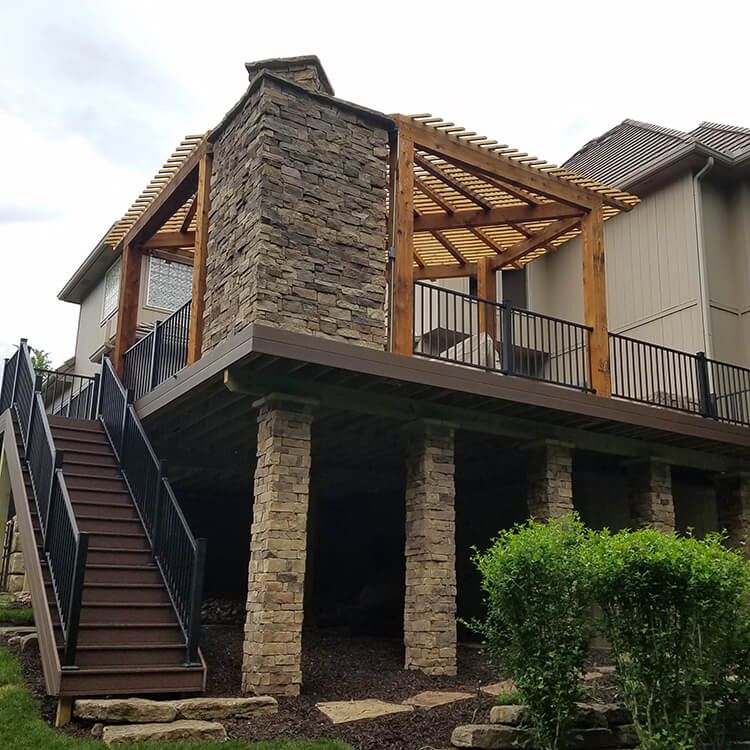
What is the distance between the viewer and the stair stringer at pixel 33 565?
7.54 metres

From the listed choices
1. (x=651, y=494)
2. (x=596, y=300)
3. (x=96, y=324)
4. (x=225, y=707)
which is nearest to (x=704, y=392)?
(x=651, y=494)

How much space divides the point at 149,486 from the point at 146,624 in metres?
2.07

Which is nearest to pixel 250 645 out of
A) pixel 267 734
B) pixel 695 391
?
pixel 267 734

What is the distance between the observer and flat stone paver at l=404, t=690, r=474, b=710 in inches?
325

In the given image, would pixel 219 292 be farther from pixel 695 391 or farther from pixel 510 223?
pixel 695 391

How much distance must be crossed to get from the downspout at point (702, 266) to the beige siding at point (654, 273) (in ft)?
0.31

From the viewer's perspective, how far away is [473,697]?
27.9 ft

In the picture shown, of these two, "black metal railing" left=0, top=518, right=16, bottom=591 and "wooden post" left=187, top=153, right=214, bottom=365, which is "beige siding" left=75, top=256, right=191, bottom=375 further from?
"wooden post" left=187, top=153, right=214, bottom=365

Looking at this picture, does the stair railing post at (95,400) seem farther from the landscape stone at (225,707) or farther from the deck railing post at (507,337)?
the landscape stone at (225,707)

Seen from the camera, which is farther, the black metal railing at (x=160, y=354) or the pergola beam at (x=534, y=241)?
the pergola beam at (x=534, y=241)

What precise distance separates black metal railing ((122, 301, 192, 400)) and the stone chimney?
121 inches

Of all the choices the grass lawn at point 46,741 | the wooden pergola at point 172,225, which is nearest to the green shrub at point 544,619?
the grass lawn at point 46,741

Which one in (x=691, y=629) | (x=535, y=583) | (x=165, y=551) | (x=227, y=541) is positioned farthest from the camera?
(x=227, y=541)

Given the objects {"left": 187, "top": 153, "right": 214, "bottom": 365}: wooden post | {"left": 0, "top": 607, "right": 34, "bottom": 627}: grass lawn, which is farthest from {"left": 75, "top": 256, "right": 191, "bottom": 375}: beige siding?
{"left": 187, "top": 153, "right": 214, "bottom": 365}: wooden post
